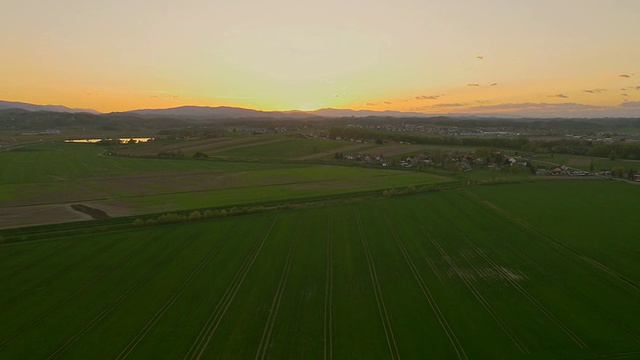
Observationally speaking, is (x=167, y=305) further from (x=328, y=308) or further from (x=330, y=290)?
(x=330, y=290)

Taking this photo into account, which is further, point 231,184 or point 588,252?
point 231,184

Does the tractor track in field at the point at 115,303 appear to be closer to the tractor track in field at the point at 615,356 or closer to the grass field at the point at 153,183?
the grass field at the point at 153,183

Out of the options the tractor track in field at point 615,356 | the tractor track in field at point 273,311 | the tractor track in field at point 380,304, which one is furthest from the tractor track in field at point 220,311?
the tractor track in field at point 615,356

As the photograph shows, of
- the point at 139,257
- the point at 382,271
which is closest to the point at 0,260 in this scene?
the point at 139,257

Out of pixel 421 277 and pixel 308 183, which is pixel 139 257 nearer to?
pixel 421 277

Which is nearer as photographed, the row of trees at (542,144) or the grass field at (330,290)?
the grass field at (330,290)
